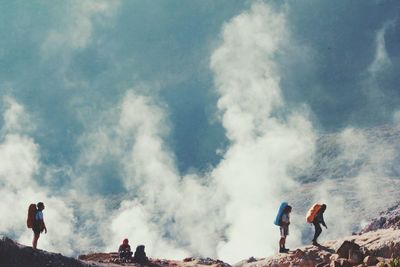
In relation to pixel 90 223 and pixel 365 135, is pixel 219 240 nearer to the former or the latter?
pixel 90 223

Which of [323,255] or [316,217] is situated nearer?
[323,255]

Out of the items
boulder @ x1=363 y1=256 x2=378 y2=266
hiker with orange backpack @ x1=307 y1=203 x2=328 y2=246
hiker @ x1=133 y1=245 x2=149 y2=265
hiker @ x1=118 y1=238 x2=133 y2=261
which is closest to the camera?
boulder @ x1=363 y1=256 x2=378 y2=266

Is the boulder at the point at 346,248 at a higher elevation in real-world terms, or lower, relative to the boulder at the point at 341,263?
higher

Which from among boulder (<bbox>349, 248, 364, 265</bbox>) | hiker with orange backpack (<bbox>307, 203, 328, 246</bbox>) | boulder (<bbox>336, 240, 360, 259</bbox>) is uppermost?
hiker with orange backpack (<bbox>307, 203, 328, 246</bbox>)

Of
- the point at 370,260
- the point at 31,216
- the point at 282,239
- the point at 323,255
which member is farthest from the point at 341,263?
the point at 31,216

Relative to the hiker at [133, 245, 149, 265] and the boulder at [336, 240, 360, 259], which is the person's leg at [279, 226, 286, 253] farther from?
the hiker at [133, 245, 149, 265]

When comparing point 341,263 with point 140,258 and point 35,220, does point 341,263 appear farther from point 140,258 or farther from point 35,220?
point 35,220

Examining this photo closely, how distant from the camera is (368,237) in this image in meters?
21.7

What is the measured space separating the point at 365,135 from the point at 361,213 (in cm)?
3615

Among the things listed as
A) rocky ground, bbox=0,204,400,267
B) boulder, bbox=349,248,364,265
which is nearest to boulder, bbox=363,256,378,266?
rocky ground, bbox=0,204,400,267

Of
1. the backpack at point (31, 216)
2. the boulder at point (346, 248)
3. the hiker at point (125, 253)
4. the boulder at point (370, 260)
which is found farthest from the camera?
the hiker at point (125, 253)

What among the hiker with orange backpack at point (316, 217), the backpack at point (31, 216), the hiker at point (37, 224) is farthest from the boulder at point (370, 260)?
the backpack at point (31, 216)

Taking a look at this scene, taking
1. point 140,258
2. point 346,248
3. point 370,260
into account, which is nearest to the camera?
point 370,260

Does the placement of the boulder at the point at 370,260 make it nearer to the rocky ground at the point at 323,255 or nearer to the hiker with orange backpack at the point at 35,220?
the rocky ground at the point at 323,255
